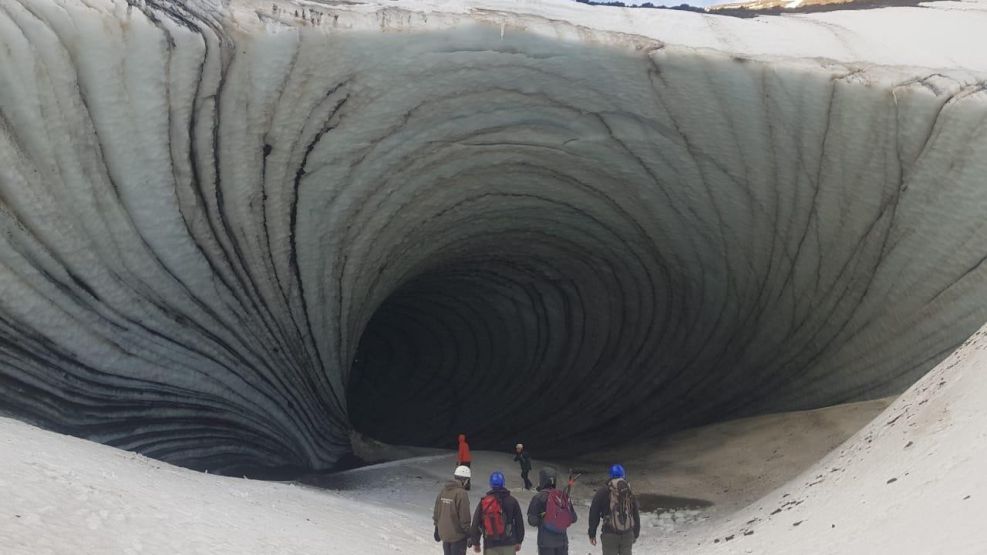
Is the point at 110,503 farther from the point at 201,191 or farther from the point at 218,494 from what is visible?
the point at 201,191

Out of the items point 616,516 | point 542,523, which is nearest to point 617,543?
point 616,516

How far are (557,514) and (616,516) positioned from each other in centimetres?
33

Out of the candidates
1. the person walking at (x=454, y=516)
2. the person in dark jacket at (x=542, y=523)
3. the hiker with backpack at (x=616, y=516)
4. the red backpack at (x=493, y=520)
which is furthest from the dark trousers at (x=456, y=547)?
the hiker with backpack at (x=616, y=516)

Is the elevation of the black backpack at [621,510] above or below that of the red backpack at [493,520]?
above

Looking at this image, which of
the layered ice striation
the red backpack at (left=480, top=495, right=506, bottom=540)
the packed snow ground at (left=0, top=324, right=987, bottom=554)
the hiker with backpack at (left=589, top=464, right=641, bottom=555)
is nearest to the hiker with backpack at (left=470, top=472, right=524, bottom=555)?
the red backpack at (left=480, top=495, right=506, bottom=540)

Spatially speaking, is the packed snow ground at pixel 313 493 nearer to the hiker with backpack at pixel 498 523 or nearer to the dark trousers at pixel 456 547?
the dark trousers at pixel 456 547

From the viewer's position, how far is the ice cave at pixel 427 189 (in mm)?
5457

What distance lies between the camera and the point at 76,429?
570cm

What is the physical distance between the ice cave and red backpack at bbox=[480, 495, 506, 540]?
10.5ft

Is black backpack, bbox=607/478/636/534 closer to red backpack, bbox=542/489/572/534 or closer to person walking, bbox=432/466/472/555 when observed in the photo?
red backpack, bbox=542/489/572/534

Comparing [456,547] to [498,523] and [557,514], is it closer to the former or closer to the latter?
[498,523]

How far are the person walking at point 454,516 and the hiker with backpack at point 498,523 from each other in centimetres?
5

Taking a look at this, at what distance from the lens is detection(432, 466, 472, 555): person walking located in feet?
12.7

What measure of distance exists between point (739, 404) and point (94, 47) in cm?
661
